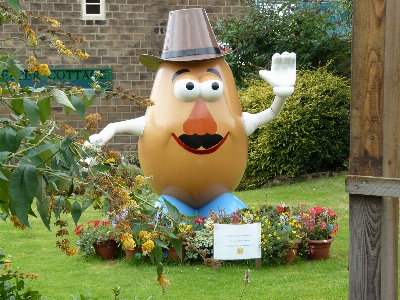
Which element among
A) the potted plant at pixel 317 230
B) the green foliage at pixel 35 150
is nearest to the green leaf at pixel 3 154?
the green foliage at pixel 35 150

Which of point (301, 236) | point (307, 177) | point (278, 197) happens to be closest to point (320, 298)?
point (301, 236)

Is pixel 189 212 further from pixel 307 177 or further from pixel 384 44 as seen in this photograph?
pixel 307 177

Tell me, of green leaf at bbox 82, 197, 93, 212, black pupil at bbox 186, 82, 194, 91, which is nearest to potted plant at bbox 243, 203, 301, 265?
black pupil at bbox 186, 82, 194, 91

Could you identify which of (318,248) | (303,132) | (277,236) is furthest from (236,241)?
(303,132)

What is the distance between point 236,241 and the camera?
541 cm

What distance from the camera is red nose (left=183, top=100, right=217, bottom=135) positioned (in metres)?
5.93

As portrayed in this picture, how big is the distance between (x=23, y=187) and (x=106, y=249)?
4.79m

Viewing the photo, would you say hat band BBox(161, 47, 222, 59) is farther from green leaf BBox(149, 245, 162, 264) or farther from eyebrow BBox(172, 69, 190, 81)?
green leaf BBox(149, 245, 162, 264)

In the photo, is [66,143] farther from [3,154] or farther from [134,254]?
[134,254]

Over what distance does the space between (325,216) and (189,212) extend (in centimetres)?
128

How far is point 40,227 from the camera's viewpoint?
829cm

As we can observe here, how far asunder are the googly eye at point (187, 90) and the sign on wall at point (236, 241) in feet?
4.14

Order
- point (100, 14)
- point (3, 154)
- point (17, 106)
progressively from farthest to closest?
1. point (100, 14)
2. point (17, 106)
3. point (3, 154)

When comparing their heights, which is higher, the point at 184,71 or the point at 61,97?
the point at 184,71
